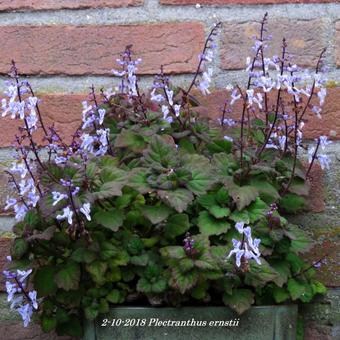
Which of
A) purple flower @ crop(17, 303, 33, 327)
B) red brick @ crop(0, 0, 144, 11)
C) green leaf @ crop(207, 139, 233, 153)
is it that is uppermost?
red brick @ crop(0, 0, 144, 11)

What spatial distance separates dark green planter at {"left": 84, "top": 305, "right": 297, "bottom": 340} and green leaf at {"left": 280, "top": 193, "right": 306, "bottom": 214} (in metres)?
0.21

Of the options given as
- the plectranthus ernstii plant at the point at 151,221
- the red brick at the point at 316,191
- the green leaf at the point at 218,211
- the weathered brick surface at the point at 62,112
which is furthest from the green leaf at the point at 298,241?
the weathered brick surface at the point at 62,112

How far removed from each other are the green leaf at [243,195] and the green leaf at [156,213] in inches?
3.7

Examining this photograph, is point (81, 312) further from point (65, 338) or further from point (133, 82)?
point (133, 82)

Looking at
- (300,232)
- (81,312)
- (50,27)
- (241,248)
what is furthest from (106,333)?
(50,27)

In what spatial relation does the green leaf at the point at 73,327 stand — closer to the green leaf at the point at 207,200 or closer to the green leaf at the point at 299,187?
the green leaf at the point at 207,200

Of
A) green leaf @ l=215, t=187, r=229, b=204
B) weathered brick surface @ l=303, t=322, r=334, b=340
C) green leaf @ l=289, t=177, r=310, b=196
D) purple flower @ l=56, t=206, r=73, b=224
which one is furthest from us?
weathered brick surface @ l=303, t=322, r=334, b=340

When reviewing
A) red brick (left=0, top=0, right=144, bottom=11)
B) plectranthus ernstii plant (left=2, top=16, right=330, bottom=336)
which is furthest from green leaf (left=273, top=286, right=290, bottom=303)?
red brick (left=0, top=0, right=144, bottom=11)

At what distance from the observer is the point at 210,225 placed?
1077 millimetres

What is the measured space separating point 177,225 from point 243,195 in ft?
0.33

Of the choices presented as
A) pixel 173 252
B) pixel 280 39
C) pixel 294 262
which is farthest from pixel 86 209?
pixel 280 39

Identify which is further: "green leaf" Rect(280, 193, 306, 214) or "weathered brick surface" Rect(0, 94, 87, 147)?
"weathered brick surface" Rect(0, 94, 87, 147)

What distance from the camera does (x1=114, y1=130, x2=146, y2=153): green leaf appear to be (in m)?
1.13

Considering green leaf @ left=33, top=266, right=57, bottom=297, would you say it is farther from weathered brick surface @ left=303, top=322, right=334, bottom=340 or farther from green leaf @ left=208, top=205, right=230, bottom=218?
weathered brick surface @ left=303, top=322, right=334, bottom=340
